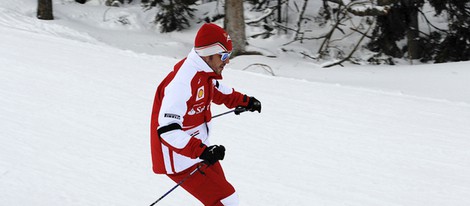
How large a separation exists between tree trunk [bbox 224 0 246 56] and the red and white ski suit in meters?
9.32

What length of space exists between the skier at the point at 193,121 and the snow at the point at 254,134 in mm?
1444

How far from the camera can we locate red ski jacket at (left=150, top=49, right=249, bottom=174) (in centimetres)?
304

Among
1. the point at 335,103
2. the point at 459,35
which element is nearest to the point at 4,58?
the point at 335,103

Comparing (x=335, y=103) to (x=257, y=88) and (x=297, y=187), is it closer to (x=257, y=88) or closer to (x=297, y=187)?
(x=257, y=88)

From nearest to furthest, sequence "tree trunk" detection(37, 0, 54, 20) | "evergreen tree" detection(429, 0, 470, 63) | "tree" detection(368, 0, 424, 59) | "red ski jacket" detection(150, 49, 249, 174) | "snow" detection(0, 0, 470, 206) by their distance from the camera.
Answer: "red ski jacket" detection(150, 49, 249, 174) → "snow" detection(0, 0, 470, 206) → "evergreen tree" detection(429, 0, 470, 63) → "tree" detection(368, 0, 424, 59) → "tree trunk" detection(37, 0, 54, 20)

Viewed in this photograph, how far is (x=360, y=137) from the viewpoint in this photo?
6551mm

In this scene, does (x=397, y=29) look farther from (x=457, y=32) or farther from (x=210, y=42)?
(x=210, y=42)

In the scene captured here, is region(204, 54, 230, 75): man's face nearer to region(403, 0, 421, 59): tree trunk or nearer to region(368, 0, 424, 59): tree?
region(368, 0, 424, 59): tree

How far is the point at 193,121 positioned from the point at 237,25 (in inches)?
378

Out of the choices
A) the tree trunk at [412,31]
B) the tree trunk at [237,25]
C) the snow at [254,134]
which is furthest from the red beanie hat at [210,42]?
the tree trunk at [412,31]

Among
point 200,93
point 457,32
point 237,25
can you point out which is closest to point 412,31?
point 457,32

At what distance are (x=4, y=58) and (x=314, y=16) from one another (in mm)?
9018

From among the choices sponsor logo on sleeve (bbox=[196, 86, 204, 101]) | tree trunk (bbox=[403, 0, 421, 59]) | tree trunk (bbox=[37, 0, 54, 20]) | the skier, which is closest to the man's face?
the skier

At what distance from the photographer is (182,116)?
3.06 m
